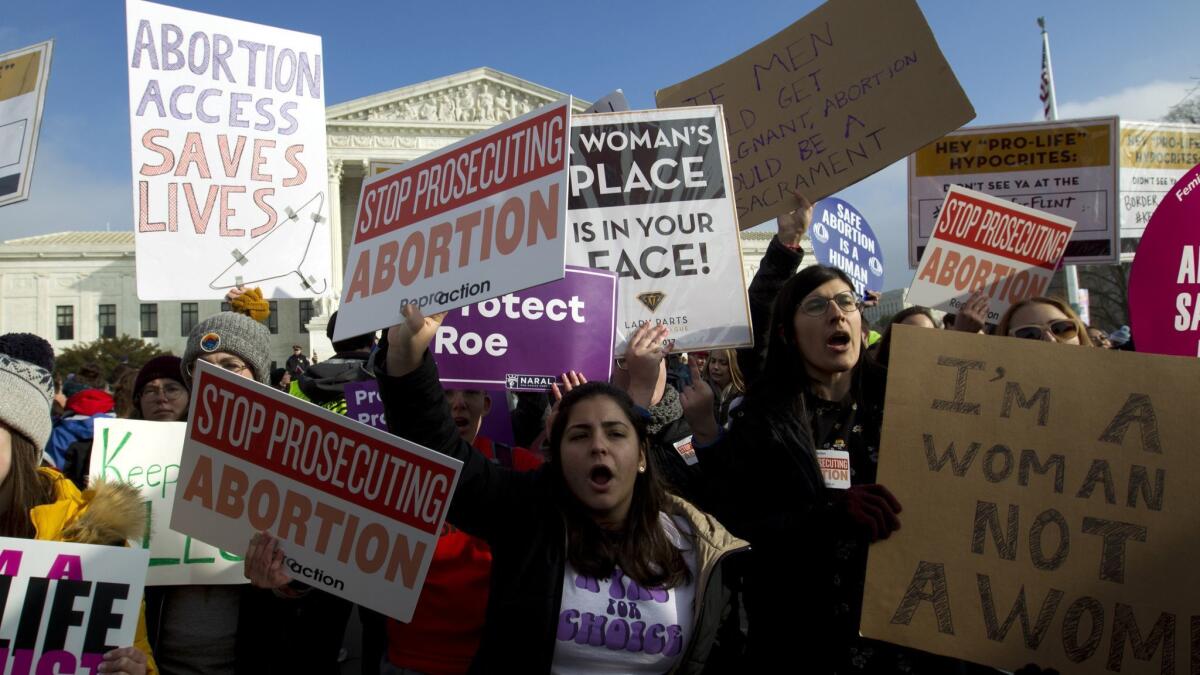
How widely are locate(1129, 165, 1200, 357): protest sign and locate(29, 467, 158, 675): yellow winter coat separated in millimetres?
3204

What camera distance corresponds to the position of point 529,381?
309 cm

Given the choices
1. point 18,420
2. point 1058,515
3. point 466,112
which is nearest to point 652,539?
point 1058,515

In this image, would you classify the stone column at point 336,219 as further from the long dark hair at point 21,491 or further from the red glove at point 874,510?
the red glove at point 874,510

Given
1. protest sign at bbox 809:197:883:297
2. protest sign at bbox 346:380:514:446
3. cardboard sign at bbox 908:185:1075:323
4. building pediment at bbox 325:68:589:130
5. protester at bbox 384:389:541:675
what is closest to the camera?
protester at bbox 384:389:541:675

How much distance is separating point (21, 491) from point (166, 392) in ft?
3.31

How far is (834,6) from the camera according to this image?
3.77 meters

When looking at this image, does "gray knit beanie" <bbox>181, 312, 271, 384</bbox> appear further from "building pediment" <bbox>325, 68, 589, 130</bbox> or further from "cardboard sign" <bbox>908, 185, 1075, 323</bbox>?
"building pediment" <bbox>325, 68, 589, 130</bbox>

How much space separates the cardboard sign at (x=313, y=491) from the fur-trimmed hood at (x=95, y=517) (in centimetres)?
12

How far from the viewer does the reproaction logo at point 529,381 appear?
3066mm

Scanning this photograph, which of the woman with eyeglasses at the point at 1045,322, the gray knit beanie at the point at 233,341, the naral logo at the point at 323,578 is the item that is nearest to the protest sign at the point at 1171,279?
the woman with eyeglasses at the point at 1045,322

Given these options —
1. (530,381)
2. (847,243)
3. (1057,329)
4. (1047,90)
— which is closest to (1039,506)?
(1057,329)

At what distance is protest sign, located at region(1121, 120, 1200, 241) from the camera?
22.4 feet

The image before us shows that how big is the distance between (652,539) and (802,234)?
1.62 m

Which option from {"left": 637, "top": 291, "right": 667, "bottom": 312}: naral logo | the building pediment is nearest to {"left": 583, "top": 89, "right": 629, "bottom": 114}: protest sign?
{"left": 637, "top": 291, "right": 667, "bottom": 312}: naral logo
